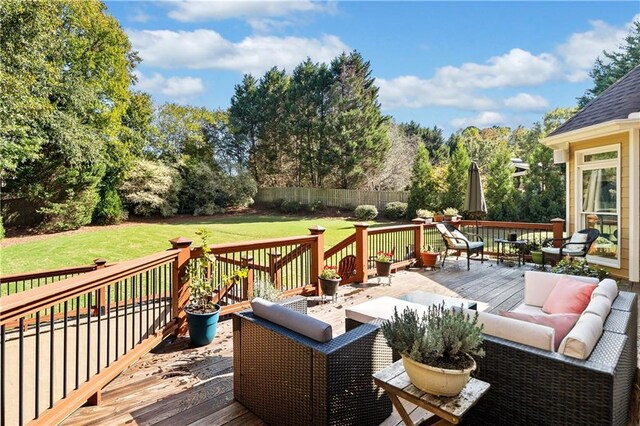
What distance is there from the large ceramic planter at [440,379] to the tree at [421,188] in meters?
→ 14.1

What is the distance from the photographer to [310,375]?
1.92 metres

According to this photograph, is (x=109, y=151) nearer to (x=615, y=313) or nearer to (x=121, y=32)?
(x=121, y=32)

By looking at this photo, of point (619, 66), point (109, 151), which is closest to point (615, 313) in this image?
point (109, 151)

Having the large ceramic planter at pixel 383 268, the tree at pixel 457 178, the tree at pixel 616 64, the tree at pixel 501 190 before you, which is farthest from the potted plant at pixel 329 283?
the tree at pixel 616 64

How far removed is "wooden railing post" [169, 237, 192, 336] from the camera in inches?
137

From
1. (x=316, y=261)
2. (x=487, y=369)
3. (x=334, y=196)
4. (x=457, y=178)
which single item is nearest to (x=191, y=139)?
(x=334, y=196)

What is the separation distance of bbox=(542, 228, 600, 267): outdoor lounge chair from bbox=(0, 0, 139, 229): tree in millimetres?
13390

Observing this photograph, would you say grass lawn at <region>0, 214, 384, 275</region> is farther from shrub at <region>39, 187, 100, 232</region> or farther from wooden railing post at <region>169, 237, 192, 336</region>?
wooden railing post at <region>169, 237, 192, 336</region>

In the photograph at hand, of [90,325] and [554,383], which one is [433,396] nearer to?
[554,383]

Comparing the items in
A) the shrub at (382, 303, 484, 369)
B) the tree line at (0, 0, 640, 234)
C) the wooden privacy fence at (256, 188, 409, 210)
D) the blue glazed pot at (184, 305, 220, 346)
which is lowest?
the blue glazed pot at (184, 305, 220, 346)

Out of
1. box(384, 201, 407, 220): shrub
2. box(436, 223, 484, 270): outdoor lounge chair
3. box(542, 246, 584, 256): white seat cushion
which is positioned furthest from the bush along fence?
box(384, 201, 407, 220): shrub

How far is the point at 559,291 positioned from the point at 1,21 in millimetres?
13102

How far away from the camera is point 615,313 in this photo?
2322 millimetres

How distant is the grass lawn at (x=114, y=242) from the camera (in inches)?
340
